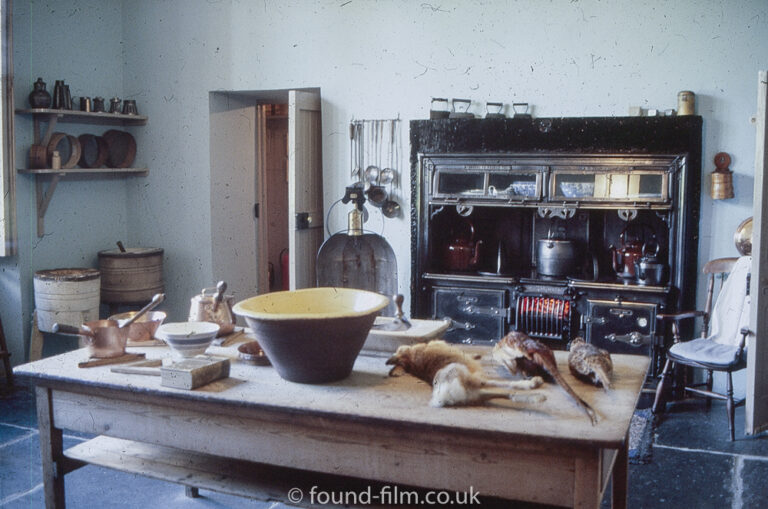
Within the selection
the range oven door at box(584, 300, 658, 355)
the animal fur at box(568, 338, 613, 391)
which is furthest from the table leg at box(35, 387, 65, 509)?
the range oven door at box(584, 300, 658, 355)

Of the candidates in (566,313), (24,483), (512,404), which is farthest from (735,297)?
(24,483)

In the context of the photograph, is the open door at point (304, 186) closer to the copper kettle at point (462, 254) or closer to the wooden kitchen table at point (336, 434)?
the copper kettle at point (462, 254)

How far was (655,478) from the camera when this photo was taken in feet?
12.0

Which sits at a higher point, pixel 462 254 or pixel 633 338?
pixel 462 254

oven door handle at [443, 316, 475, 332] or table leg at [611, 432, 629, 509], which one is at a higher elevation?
oven door handle at [443, 316, 475, 332]

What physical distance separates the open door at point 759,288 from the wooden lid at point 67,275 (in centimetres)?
418

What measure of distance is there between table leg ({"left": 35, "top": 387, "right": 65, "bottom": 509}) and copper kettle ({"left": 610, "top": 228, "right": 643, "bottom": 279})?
358cm

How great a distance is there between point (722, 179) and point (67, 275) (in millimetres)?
4315

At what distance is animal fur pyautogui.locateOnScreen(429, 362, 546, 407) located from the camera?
2.01m

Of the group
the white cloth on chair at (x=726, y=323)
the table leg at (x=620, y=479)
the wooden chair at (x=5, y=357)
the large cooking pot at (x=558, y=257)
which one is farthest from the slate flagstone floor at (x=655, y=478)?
the large cooking pot at (x=558, y=257)

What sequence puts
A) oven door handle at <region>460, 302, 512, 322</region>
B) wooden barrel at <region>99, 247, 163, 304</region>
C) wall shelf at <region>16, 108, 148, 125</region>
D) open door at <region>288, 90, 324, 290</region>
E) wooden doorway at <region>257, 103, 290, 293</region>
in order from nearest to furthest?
oven door handle at <region>460, 302, 512, 322</region>
wall shelf at <region>16, 108, 148, 125</region>
open door at <region>288, 90, 324, 290</region>
wooden barrel at <region>99, 247, 163, 304</region>
wooden doorway at <region>257, 103, 290, 293</region>

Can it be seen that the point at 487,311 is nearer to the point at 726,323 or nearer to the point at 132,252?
the point at 726,323

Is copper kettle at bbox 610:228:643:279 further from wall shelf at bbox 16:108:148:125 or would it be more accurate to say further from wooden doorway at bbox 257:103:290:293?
wooden doorway at bbox 257:103:290:293

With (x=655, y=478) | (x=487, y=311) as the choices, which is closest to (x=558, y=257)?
(x=487, y=311)
